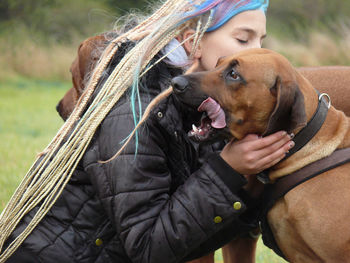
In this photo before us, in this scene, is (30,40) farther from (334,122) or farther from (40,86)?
(334,122)

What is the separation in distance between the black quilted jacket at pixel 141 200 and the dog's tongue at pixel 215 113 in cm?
18

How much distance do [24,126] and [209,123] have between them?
24.1 ft

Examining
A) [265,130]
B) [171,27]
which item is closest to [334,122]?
[265,130]

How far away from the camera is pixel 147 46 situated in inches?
123

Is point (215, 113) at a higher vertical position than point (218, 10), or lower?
lower

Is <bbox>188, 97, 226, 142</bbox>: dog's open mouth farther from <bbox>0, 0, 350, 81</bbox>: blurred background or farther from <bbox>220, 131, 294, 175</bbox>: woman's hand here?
<bbox>0, 0, 350, 81</bbox>: blurred background

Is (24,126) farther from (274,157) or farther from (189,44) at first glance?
(274,157)

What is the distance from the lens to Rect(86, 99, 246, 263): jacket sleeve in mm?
2967

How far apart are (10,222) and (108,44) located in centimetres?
116

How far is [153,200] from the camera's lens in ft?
9.96

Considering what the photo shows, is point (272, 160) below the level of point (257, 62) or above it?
below

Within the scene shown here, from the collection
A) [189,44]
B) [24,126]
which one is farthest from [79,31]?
[189,44]

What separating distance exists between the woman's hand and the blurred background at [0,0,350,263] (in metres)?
1.36

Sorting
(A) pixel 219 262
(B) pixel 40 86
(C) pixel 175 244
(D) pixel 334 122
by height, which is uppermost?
(D) pixel 334 122
